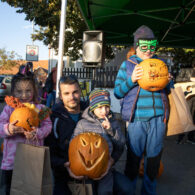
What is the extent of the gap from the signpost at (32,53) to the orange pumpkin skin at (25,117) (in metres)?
10.9

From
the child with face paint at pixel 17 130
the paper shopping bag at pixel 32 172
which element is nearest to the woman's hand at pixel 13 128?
the child with face paint at pixel 17 130

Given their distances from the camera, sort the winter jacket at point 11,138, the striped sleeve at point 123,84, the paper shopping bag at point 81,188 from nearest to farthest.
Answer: the paper shopping bag at point 81,188 < the winter jacket at point 11,138 < the striped sleeve at point 123,84

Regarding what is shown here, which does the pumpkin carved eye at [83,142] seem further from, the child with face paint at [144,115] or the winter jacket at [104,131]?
the child with face paint at [144,115]

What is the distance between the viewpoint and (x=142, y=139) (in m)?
2.55

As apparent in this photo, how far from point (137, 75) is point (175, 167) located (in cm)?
269

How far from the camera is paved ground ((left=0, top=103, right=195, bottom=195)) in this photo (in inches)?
136

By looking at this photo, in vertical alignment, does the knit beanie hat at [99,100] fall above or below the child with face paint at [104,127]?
above

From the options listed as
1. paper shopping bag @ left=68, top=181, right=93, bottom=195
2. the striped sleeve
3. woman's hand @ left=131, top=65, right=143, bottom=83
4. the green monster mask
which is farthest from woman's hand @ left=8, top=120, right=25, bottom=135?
the green monster mask

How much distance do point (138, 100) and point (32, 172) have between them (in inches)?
50.6

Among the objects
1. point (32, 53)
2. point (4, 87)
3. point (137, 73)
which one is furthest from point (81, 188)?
point (4, 87)

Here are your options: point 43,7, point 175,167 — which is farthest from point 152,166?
point 43,7

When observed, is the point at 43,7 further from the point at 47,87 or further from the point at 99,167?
the point at 99,167

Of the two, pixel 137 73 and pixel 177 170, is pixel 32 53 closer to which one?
pixel 177 170

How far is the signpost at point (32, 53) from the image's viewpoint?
12.7 meters
